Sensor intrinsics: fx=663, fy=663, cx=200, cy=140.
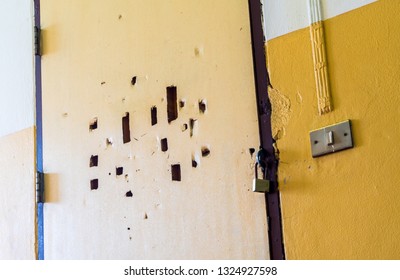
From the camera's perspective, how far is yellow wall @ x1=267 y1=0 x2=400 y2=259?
1.69 meters

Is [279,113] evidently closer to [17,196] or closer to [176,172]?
[176,172]

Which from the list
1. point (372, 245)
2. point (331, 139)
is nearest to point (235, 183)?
point (331, 139)

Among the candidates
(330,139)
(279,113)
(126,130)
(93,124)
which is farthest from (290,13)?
(93,124)

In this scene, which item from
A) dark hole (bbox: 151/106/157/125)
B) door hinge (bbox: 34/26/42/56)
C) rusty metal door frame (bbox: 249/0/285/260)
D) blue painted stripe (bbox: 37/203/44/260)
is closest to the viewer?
rusty metal door frame (bbox: 249/0/285/260)

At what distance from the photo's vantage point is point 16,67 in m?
2.74

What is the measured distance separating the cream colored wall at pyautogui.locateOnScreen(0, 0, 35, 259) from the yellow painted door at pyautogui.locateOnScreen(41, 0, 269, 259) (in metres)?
0.10

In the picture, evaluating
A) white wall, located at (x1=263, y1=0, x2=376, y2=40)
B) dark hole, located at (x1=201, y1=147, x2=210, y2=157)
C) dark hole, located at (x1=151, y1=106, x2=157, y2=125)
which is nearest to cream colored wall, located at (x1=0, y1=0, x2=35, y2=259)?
dark hole, located at (x1=151, y1=106, x2=157, y2=125)

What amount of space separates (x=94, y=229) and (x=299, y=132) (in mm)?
837

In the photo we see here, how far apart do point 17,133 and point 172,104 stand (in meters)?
0.82

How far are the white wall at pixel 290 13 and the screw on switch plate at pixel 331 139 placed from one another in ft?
1.05

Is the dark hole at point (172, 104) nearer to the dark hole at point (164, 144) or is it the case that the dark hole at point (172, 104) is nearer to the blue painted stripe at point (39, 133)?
the dark hole at point (164, 144)

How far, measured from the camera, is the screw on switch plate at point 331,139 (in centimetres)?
177

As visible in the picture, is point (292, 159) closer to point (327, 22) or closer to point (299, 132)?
point (299, 132)

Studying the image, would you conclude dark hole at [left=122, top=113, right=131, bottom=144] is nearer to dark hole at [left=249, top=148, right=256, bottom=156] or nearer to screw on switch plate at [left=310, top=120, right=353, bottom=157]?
dark hole at [left=249, top=148, right=256, bottom=156]
